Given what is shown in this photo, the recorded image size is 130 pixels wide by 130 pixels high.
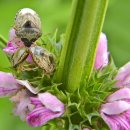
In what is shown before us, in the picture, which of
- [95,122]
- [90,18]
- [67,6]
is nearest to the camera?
[90,18]

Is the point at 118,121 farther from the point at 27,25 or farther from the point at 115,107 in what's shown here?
the point at 27,25

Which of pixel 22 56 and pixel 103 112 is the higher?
pixel 22 56

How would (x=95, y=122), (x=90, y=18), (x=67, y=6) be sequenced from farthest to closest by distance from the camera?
(x=67, y=6) → (x=95, y=122) → (x=90, y=18)

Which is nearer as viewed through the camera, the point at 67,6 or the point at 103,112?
the point at 103,112

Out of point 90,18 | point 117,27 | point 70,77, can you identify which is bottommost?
point 117,27

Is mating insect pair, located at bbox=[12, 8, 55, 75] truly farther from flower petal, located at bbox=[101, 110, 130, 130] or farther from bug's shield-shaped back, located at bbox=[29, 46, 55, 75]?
flower petal, located at bbox=[101, 110, 130, 130]

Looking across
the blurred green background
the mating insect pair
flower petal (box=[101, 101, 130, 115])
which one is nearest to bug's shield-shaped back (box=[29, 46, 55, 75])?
the mating insect pair

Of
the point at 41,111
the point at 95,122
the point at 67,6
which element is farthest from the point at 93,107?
the point at 67,6

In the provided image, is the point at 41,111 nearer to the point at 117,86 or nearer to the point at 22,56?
the point at 22,56
